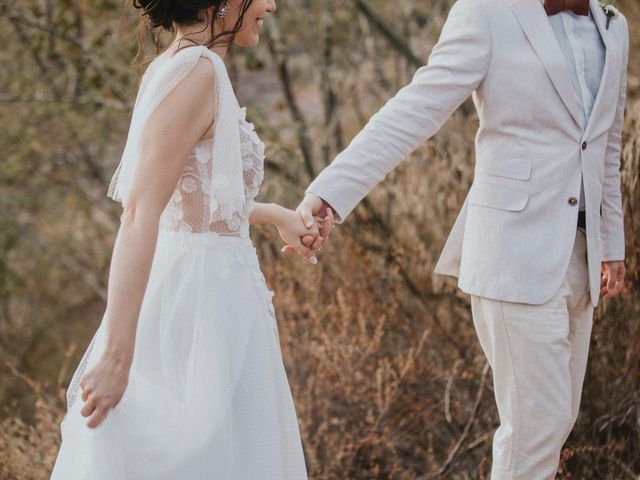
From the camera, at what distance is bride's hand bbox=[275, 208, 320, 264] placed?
2451 mm

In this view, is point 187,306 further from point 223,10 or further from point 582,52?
point 582,52

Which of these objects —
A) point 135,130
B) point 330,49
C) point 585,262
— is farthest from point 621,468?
point 330,49

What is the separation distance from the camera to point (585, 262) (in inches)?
96.0

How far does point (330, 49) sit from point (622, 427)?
11.9ft

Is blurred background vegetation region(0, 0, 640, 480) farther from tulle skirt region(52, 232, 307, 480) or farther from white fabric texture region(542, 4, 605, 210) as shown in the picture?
white fabric texture region(542, 4, 605, 210)

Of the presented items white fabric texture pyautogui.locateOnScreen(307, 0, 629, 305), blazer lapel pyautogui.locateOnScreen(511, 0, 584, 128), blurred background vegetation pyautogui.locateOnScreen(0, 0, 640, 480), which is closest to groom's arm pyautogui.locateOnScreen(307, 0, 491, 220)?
white fabric texture pyautogui.locateOnScreen(307, 0, 629, 305)

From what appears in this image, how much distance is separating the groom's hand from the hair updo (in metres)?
1.38

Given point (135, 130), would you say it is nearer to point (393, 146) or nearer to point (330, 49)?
point (393, 146)

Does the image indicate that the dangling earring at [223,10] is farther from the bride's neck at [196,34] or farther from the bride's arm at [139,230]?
the bride's arm at [139,230]

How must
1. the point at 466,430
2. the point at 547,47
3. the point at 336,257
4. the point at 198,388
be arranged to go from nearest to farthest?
the point at 198,388 → the point at 547,47 → the point at 466,430 → the point at 336,257

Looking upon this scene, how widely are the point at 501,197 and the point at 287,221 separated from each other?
1.89ft

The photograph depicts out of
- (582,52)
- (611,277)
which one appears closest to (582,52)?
(582,52)

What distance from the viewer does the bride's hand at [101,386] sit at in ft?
6.00

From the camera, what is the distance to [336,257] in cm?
440
